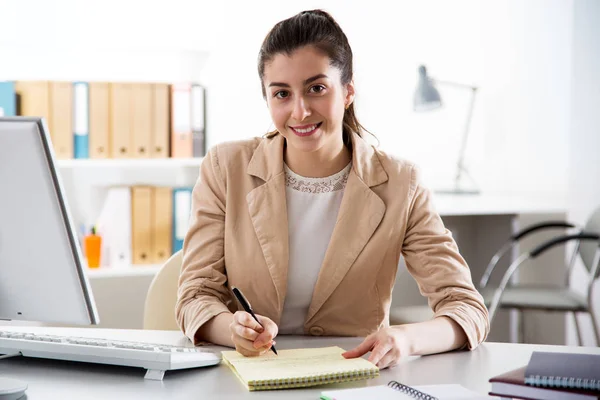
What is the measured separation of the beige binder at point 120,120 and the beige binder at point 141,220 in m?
0.17

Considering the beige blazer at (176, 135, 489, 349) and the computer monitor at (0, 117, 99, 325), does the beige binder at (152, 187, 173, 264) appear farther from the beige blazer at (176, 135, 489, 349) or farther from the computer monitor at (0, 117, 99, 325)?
the computer monitor at (0, 117, 99, 325)

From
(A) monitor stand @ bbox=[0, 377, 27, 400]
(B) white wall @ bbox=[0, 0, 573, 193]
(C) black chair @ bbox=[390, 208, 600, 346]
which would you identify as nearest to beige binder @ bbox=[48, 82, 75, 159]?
(B) white wall @ bbox=[0, 0, 573, 193]

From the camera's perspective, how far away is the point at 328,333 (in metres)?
1.72

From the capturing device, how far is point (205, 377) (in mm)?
1298

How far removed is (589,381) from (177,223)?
2434mm

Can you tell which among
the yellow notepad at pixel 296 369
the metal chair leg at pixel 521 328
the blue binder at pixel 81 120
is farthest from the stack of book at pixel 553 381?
the metal chair leg at pixel 521 328

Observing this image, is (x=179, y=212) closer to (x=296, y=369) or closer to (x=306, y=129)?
(x=306, y=129)

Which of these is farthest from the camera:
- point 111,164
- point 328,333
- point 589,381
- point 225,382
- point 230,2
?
point 230,2

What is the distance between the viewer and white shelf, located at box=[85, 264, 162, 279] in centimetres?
313

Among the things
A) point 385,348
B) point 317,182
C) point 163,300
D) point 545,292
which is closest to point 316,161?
point 317,182

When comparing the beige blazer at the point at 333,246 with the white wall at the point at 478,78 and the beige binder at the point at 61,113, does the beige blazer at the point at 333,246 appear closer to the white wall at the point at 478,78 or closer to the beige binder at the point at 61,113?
the beige binder at the point at 61,113

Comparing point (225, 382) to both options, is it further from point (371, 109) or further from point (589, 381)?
point (371, 109)

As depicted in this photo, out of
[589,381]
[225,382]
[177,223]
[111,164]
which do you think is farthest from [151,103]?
[589,381]

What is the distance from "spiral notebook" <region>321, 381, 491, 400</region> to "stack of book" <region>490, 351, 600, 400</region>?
10 cm
